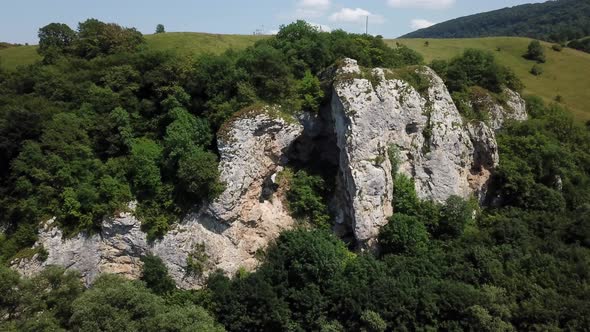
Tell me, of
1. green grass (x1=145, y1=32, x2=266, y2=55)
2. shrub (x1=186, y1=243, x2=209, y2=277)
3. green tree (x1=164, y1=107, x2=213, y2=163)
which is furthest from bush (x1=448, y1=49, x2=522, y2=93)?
green grass (x1=145, y1=32, x2=266, y2=55)

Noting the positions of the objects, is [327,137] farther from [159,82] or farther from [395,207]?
[159,82]

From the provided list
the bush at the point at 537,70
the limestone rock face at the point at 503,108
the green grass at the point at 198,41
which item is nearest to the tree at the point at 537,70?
the bush at the point at 537,70

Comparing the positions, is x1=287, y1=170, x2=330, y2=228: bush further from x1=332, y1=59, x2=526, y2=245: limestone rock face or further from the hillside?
the hillside

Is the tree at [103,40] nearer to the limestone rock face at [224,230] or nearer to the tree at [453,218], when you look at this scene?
the limestone rock face at [224,230]

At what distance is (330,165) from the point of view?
124 feet

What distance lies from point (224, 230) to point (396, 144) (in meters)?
16.3

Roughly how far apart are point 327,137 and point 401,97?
7625 millimetres

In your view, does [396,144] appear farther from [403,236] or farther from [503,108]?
[503,108]

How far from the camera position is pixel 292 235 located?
3136 cm

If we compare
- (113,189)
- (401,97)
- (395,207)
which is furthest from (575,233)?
(113,189)

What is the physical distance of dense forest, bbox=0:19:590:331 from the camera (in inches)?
990

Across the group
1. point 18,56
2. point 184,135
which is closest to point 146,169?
point 184,135

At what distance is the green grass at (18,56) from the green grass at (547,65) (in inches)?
2572

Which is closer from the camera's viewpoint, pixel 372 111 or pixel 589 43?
pixel 372 111
